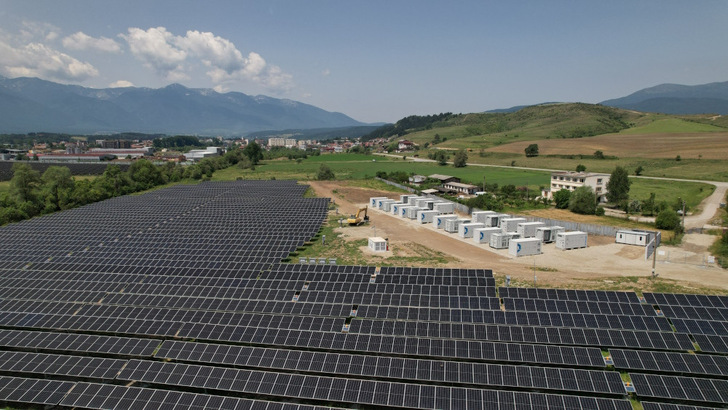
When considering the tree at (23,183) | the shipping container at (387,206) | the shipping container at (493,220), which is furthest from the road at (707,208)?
the tree at (23,183)

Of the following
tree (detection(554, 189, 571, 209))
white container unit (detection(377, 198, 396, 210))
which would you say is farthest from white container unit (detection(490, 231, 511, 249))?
tree (detection(554, 189, 571, 209))

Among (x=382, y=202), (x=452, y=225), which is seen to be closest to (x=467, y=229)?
(x=452, y=225)

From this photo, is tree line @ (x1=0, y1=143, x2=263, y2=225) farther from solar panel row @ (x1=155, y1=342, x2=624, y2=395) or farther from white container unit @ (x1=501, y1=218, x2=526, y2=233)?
white container unit @ (x1=501, y1=218, x2=526, y2=233)

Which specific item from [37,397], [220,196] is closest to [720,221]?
[37,397]

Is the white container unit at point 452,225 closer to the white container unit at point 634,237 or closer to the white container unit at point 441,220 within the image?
the white container unit at point 441,220

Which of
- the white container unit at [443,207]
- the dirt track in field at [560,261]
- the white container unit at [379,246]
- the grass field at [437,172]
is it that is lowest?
the dirt track in field at [560,261]

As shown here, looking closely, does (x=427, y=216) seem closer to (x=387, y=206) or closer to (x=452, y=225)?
(x=452, y=225)
